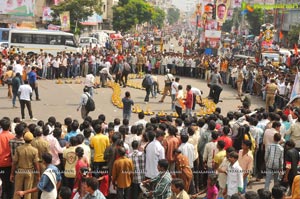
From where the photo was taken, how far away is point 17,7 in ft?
159

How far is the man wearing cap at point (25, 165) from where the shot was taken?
887 centimetres

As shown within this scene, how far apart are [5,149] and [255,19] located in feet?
247

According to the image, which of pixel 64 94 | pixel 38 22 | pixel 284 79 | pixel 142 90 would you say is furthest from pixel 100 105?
pixel 38 22

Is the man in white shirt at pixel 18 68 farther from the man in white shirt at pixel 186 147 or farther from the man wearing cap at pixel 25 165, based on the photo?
the man in white shirt at pixel 186 147

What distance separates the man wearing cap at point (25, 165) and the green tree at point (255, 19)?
7263 cm

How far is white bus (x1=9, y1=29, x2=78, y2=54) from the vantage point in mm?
35656

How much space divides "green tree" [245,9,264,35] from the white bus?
48191mm

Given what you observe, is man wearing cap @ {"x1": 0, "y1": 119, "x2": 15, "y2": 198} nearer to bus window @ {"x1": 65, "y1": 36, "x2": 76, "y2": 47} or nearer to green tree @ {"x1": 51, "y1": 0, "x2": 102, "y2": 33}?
bus window @ {"x1": 65, "y1": 36, "x2": 76, "y2": 47}

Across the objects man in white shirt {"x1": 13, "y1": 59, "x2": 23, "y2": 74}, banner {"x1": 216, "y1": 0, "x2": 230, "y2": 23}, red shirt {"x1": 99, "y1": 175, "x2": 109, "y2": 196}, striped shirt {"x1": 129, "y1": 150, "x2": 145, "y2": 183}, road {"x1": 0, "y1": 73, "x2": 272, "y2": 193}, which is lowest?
road {"x1": 0, "y1": 73, "x2": 272, "y2": 193}

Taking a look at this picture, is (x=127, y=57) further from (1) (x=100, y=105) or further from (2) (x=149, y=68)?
(1) (x=100, y=105)

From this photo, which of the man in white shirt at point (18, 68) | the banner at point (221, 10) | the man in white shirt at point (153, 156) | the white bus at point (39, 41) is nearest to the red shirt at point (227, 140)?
the man in white shirt at point (153, 156)

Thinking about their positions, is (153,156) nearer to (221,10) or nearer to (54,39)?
(54,39)

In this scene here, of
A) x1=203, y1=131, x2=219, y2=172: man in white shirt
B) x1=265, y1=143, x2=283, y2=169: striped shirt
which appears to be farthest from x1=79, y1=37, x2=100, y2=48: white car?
x1=265, y1=143, x2=283, y2=169: striped shirt

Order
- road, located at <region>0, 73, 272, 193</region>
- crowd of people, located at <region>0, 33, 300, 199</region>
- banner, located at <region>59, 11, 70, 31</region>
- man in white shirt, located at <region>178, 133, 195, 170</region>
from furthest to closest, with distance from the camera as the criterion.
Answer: banner, located at <region>59, 11, 70, 31</region> < road, located at <region>0, 73, 272, 193</region> < man in white shirt, located at <region>178, 133, 195, 170</region> < crowd of people, located at <region>0, 33, 300, 199</region>
